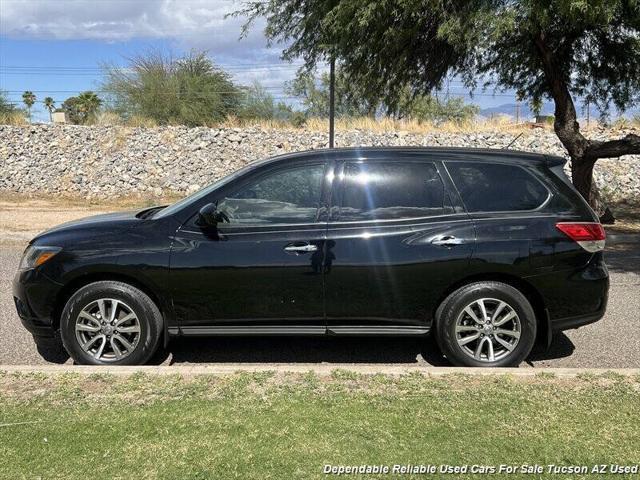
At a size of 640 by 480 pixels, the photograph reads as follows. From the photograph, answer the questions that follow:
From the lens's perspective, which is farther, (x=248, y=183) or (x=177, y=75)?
(x=177, y=75)

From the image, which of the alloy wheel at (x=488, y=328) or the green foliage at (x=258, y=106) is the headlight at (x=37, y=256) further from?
the green foliage at (x=258, y=106)

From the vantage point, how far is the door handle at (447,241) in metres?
5.08

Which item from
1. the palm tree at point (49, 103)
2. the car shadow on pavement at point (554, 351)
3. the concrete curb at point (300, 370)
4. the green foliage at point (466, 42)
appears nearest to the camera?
the concrete curb at point (300, 370)

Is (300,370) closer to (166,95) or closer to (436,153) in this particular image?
(436,153)

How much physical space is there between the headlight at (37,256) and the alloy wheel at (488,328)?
328 cm

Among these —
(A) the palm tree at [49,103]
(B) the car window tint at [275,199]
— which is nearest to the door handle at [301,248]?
(B) the car window tint at [275,199]

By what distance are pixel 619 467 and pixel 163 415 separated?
2.58 meters

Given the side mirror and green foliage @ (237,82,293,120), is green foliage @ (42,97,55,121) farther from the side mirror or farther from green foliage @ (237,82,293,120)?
the side mirror

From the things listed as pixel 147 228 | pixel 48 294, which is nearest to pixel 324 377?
pixel 147 228

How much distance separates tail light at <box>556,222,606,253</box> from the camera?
203 inches

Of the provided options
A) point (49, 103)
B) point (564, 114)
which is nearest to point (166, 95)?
point (564, 114)

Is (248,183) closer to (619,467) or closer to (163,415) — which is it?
(163,415)

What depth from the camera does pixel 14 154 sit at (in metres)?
22.7

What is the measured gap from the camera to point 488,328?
5.12 m
